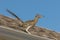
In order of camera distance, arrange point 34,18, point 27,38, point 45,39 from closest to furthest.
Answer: point 27,38 → point 45,39 → point 34,18

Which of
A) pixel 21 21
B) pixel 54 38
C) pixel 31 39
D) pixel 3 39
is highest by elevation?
pixel 21 21

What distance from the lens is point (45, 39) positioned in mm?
11820

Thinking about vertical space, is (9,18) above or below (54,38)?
above

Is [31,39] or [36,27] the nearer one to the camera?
[31,39]

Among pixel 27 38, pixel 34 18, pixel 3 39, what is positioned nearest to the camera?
pixel 3 39

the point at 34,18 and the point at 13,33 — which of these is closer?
the point at 13,33

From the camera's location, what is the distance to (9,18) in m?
14.2

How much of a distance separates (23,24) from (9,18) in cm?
146

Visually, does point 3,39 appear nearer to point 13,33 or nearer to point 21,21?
point 13,33

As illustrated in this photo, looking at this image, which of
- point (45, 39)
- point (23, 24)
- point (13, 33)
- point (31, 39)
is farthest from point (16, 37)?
point (23, 24)

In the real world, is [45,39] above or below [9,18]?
below

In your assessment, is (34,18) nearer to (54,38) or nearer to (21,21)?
(21,21)

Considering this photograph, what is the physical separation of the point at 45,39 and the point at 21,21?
2.11 m

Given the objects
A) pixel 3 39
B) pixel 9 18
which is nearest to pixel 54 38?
pixel 9 18
